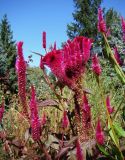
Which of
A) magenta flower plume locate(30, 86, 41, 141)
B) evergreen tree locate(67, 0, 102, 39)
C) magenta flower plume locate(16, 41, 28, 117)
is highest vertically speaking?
evergreen tree locate(67, 0, 102, 39)

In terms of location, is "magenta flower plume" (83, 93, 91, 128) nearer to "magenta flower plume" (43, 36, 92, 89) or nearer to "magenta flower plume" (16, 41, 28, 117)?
"magenta flower plume" (43, 36, 92, 89)

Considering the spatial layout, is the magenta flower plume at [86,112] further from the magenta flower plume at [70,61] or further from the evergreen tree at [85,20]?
the evergreen tree at [85,20]

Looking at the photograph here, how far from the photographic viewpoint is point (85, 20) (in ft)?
113

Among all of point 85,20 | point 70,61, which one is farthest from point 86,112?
point 85,20

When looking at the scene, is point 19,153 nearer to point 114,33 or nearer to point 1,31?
point 114,33

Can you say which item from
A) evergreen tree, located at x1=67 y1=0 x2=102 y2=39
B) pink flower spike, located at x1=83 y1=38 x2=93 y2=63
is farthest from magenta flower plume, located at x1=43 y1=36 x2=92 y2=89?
evergreen tree, located at x1=67 y1=0 x2=102 y2=39

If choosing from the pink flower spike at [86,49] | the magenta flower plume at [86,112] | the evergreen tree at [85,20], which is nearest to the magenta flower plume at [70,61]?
the pink flower spike at [86,49]

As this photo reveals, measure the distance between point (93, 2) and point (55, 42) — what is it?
35.0m

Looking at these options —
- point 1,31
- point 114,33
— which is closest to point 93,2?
point 1,31

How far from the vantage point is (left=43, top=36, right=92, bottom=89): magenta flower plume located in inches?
60.4

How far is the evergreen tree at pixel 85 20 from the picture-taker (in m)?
34.2

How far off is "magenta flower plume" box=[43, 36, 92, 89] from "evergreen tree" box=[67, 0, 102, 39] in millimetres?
32696

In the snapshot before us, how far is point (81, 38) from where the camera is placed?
1.61 metres

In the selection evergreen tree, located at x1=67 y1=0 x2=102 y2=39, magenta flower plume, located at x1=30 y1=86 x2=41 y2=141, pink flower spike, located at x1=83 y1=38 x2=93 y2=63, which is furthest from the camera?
evergreen tree, located at x1=67 y1=0 x2=102 y2=39
